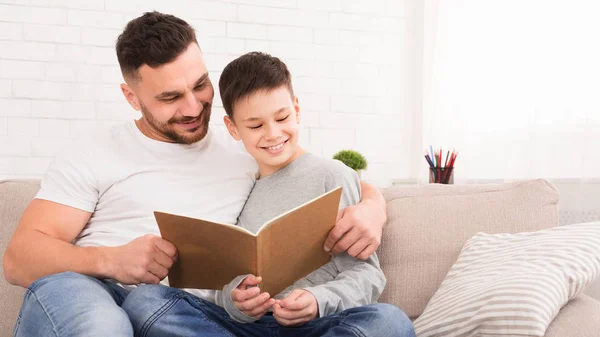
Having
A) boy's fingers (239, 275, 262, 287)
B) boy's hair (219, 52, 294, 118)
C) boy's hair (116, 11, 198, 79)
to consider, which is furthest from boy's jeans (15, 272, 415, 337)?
boy's hair (116, 11, 198, 79)

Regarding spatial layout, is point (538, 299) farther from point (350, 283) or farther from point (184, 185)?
point (184, 185)

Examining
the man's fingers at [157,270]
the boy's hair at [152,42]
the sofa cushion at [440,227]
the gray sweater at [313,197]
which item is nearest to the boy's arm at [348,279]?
the gray sweater at [313,197]

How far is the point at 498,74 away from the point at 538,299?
5.66 feet

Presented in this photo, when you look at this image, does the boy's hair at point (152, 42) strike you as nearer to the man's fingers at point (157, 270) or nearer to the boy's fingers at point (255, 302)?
the man's fingers at point (157, 270)

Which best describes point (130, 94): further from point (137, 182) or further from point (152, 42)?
point (137, 182)

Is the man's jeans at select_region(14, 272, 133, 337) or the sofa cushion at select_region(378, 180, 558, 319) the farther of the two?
the sofa cushion at select_region(378, 180, 558, 319)

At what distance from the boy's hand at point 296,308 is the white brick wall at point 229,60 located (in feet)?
6.99

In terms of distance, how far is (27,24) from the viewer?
326 centimetres

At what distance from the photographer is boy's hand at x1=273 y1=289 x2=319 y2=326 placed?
4.58ft

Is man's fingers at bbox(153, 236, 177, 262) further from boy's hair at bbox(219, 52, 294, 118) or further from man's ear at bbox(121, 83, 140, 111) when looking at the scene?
man's ear at bbox(121, 83, 140, 111)

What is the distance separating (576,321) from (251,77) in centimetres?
99

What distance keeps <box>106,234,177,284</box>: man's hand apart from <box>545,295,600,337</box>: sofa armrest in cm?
87

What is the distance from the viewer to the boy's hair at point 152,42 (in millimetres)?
1825

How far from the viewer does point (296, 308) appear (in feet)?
4.59
